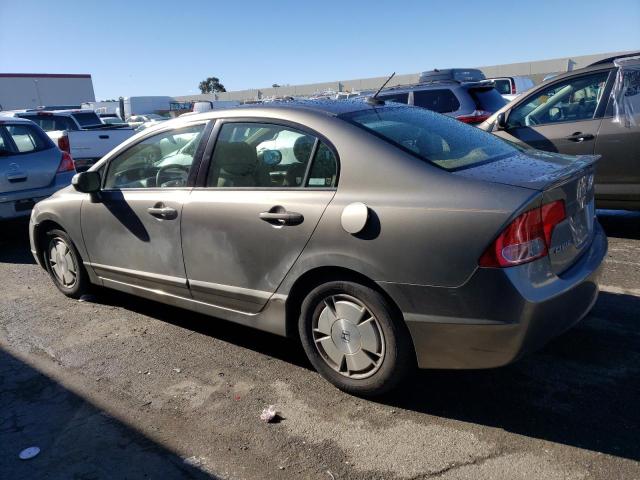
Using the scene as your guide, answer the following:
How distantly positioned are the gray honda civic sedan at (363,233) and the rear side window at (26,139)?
3.93 metres

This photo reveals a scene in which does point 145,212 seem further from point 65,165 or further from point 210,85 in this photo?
point 210,85

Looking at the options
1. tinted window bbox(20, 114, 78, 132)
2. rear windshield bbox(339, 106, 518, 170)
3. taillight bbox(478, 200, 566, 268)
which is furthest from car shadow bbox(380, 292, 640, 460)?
tinted window bbox(20, 114, 78, 132)

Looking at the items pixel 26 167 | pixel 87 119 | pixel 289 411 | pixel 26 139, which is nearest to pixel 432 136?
pixel 289 411

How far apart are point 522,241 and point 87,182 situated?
128 inches

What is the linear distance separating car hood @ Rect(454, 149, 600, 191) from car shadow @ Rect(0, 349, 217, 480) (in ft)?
6.55

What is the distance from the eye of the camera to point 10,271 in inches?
250

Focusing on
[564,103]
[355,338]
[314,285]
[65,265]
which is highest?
[564,103]

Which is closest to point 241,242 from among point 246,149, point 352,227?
point 246,149

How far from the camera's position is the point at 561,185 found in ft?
9.26

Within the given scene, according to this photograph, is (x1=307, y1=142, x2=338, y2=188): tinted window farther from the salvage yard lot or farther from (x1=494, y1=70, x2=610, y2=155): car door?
(x1=494, y1=70, x2=610, y2=155): car door

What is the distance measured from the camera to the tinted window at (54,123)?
13.3m

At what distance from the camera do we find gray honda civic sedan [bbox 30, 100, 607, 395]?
8.68 feet

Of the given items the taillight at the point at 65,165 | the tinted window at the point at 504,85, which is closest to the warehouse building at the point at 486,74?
the tinted window at the point at 504,85

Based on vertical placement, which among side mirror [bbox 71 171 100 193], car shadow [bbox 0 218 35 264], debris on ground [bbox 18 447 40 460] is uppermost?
side mirror [bbox 71 171 100 193]
